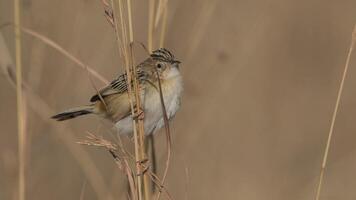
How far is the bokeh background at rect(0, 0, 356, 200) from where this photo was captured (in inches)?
201

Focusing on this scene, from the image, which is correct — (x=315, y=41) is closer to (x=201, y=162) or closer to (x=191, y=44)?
(x=201, y=162)

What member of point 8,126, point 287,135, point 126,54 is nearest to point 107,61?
point 8,126

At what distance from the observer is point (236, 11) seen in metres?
7.75

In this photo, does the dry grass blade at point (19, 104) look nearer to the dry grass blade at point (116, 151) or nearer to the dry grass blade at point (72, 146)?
the dry grass blade at point (116, 151)

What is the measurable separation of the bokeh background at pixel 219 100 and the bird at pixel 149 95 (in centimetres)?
13

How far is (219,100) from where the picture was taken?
20.4 ft

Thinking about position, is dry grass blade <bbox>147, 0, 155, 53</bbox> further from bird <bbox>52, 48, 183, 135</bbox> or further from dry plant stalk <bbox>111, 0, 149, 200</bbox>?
bird <bbox>52, 48, 183, 135</bbox>

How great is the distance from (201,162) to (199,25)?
1843 millimetres

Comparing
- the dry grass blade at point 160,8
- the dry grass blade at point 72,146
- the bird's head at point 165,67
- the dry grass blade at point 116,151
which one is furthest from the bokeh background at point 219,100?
the dry grass blade at point 116,151

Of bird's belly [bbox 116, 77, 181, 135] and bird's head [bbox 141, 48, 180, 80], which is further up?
bird's head [bbox 141, 48, 180, 80]

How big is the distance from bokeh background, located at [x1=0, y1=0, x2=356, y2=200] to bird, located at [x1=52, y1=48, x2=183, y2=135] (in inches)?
5.3

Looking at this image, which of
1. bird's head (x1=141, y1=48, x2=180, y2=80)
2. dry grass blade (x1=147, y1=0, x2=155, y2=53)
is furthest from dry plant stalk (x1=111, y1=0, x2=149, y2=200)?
bird's head (x1=141, y1=48, x2=180, y2=80)

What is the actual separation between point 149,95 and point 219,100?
1.27 m

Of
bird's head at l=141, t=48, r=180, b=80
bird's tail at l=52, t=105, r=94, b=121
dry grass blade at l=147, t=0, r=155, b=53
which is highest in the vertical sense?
dry grass blade at l=147, t=0, r=155, b=53
